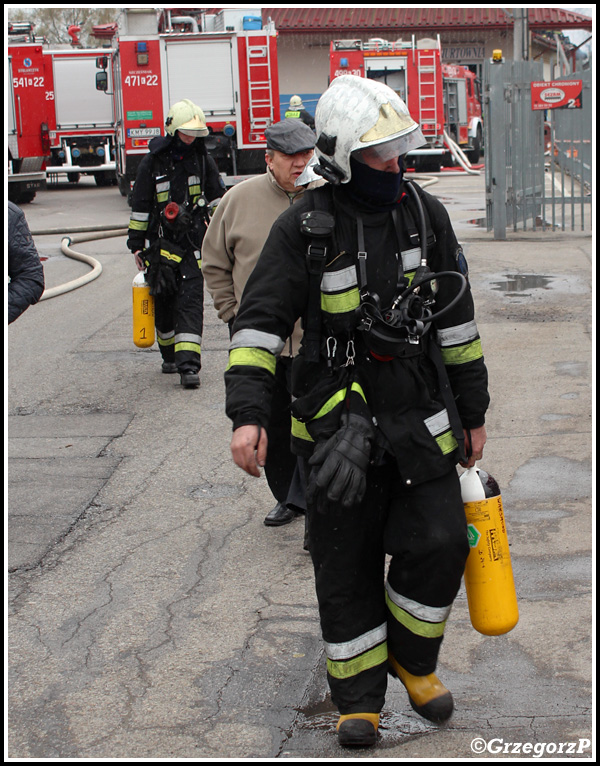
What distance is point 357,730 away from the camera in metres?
3.12

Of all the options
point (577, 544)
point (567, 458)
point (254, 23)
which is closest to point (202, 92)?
point (254, 23)

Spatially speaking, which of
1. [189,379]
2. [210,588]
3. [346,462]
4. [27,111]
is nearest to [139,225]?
[189,379]

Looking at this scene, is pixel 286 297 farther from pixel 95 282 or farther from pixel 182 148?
pixel 95 282

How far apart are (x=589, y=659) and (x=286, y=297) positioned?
165cm

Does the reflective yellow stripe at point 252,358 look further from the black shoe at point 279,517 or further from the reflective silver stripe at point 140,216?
the reflective silver stripe at point 140,216

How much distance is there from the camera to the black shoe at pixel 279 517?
5.11 m

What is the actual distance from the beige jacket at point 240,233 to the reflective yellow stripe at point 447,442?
1.55 m

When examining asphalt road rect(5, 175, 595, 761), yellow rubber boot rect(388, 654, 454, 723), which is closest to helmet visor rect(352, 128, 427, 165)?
yellow rubber boot rect(388, 654, 454, 723)

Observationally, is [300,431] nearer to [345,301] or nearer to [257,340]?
[257,340]

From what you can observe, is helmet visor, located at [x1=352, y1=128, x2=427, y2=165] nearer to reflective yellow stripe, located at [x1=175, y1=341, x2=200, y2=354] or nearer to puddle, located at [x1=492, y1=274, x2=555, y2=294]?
reflective yellow stripe, located at [x1=175, y1=341, x2=200, y2=354]

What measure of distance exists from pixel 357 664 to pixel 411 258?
1.28m

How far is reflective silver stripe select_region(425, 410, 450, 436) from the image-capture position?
3.19 meters

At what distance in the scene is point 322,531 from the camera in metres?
3.22

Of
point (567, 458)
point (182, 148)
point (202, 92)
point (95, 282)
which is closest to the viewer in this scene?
point (567, 458)
